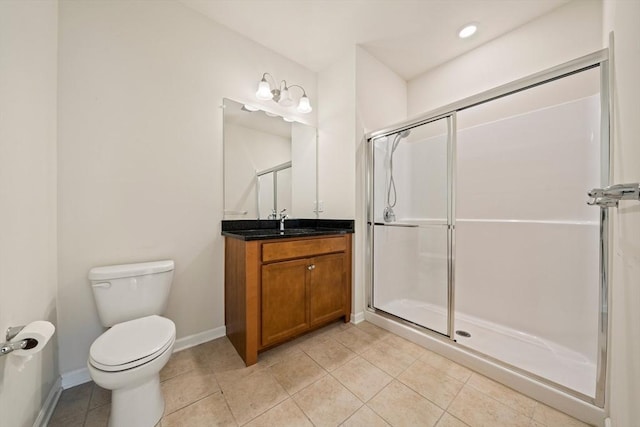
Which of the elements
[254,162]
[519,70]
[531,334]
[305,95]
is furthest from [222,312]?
[519,70]

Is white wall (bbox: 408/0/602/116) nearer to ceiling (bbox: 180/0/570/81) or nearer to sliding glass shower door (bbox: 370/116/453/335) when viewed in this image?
ceiling (bbox: 180/0/570/81)

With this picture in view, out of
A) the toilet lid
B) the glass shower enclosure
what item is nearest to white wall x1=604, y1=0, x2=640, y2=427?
the glass shower enclosure

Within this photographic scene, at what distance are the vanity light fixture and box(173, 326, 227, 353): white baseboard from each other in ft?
6.88

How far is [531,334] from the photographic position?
72.1 inches

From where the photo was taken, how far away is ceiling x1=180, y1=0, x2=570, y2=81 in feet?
5.70

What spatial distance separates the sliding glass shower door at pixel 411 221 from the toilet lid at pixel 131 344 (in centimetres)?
174

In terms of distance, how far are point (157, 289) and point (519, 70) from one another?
130 inches

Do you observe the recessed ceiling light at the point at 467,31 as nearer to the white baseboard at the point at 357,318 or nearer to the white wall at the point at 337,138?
the white wall at the point at 337,138

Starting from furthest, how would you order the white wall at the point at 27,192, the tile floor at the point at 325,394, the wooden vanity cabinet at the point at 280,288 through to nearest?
the wooden vanity cabinet at the point at 280,288 < the tile floor at the point at 325,394 < the white wall at the point at 27,192

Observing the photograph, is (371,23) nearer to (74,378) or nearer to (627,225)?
(627,225)

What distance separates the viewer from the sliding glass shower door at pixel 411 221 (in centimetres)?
226

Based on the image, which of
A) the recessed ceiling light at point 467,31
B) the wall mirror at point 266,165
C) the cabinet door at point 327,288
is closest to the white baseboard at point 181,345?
the cabinet door at point 327,288

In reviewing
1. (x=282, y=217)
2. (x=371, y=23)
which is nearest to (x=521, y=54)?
(x=371, y=23)

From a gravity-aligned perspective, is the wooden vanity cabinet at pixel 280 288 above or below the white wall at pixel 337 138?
below
